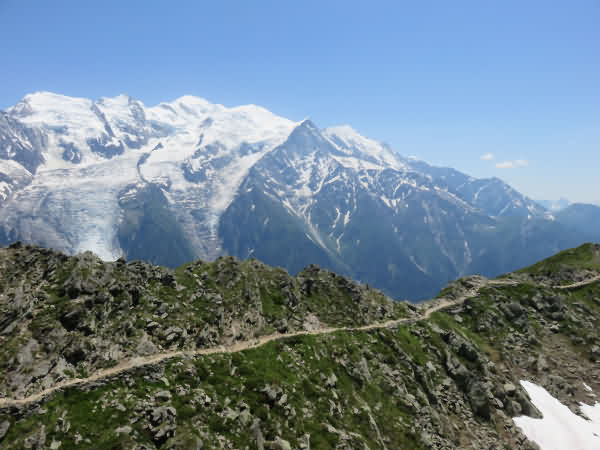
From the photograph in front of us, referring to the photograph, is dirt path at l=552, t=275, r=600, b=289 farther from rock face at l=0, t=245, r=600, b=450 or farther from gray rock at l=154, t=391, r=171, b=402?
gray rock at l=154, t=391, r=171, b=402

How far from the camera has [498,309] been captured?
340ft

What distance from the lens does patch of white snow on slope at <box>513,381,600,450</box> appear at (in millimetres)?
64000

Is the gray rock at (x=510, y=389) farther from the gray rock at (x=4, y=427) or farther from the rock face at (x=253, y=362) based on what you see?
the gray rock at (x=4, y=427)

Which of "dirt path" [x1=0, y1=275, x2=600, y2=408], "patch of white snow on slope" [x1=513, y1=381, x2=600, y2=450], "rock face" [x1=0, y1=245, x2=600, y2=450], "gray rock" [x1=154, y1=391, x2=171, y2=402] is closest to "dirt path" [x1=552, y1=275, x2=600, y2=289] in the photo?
"rock face" [x1=0, y1=245, x2=600, y2=450]

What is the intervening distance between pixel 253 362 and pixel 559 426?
65.2 m

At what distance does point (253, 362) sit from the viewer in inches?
2136

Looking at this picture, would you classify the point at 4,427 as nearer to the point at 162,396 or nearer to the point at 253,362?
the point at 162,396

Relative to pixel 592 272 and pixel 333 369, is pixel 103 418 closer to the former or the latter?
pixel 333 369

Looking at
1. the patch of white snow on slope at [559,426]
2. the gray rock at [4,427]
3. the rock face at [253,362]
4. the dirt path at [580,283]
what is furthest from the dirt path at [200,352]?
the dirt path at [580,283]

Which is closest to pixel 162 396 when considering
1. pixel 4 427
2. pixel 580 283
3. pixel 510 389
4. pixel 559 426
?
pixel 4 427

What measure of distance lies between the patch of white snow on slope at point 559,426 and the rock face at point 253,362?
2936 millimetres

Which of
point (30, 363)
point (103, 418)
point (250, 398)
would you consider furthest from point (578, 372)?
point (30, 363)

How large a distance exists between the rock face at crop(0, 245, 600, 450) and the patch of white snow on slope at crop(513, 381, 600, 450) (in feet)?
9.63

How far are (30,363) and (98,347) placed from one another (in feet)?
25.3
